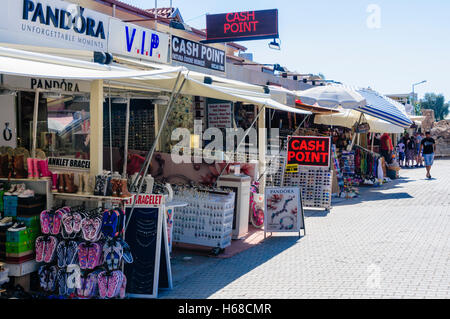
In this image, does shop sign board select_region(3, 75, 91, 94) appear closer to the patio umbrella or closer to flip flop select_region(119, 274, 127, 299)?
flip flop select_region(119, 274, 127, 299)

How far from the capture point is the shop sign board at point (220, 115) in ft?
45.4

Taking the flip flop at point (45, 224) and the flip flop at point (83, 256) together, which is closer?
the flip flop at point (83, 256)

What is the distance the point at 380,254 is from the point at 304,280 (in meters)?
1.79

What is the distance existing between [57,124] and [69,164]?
4.18 meters

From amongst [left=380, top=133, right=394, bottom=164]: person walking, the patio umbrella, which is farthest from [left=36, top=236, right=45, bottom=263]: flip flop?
[left=380, top=133, right=394, bottom=164]: person walking

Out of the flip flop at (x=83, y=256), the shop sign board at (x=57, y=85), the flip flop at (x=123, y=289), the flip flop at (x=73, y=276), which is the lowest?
the flip flop at (x=123, y=289)

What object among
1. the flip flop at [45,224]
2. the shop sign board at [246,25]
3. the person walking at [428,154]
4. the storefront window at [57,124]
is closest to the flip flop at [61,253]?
the flip flop at [45,224]

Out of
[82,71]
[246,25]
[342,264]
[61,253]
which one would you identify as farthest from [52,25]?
[246,25]

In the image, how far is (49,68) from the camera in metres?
4.67

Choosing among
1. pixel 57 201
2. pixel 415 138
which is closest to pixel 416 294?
pixel 57 201

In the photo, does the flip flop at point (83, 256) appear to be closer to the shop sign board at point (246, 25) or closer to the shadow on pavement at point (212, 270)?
the shadow on pavement at point (212, 270)

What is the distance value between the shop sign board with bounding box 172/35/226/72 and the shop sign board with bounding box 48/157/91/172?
17.8ft

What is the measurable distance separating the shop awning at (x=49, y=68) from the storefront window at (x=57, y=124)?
3.59 metres

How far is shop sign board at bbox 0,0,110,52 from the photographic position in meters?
7.11
